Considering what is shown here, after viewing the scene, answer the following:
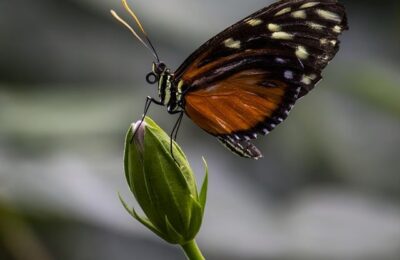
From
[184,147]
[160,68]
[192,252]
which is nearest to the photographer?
[192,252]

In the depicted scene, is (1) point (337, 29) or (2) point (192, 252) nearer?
(2) point (192, 252)

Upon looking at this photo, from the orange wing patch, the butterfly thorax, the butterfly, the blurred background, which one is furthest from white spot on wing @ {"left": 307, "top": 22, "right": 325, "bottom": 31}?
the blurred background

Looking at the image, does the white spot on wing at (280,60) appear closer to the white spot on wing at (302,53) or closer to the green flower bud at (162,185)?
the white spot on wing at (302,53)

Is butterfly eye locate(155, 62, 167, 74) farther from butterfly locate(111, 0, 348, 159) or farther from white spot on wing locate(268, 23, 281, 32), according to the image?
white spot on wing locate(268, 23, 281, 32)

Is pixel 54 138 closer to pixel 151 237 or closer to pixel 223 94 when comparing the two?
pixel 151 237

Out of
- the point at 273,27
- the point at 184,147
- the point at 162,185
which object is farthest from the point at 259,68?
the point at 184,147

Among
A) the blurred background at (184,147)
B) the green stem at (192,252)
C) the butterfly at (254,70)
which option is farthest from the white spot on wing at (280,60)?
the blurred background at (184,147)

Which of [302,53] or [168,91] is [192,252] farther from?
[302,53]

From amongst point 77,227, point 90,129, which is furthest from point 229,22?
point 77,227
